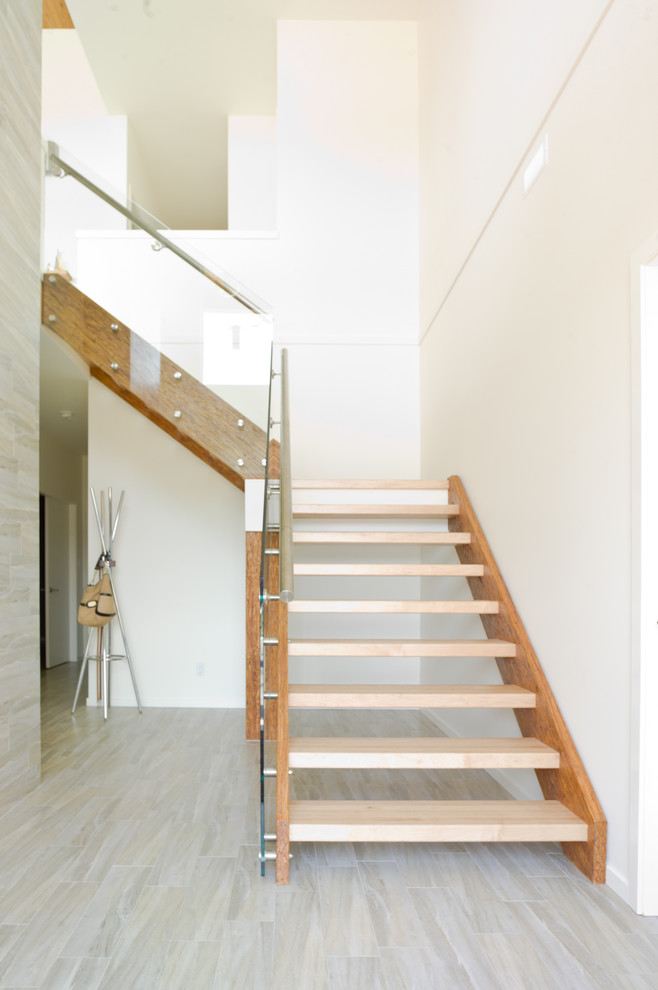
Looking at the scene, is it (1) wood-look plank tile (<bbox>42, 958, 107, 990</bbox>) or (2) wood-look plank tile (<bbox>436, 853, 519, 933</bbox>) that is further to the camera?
(2) wood-look plank tile (<bbox>436, 853, 519, 933</bbox>)

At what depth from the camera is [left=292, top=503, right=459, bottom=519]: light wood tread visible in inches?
190

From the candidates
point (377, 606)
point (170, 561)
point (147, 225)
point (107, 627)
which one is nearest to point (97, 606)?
point (107, 627)

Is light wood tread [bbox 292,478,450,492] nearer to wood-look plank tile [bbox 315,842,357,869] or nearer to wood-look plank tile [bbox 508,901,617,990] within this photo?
wood-look plank tile [bbox 315,842,357,869]

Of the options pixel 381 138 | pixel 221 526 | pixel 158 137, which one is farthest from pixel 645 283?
pixel 158 137

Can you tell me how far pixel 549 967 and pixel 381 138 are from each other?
6666 millimetres

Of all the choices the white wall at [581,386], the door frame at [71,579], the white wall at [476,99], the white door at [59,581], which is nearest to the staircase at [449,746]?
the white wall at [581,386]

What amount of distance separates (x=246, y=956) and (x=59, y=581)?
295 inches

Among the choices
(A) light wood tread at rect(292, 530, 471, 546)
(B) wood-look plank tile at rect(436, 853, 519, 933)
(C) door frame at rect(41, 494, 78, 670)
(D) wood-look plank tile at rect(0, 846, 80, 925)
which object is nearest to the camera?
(B) wood-look plank tile at rect(436, 853, 519, 933)

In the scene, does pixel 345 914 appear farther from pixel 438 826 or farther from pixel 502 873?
pixel 502 873

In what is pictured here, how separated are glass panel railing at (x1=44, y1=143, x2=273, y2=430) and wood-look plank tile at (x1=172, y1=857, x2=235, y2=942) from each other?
289 cm

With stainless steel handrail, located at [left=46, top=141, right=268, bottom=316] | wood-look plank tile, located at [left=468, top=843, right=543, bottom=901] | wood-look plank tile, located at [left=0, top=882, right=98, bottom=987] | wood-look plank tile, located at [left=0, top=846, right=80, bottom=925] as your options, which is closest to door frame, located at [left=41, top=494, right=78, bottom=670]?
stainless steel handrail, located at [left=46, top=141, right=268, bottom=316]

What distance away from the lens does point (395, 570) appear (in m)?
4.00

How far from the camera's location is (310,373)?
6938 mm

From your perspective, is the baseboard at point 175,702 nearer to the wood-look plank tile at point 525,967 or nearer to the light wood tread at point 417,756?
the light wood tread at point 417,756
